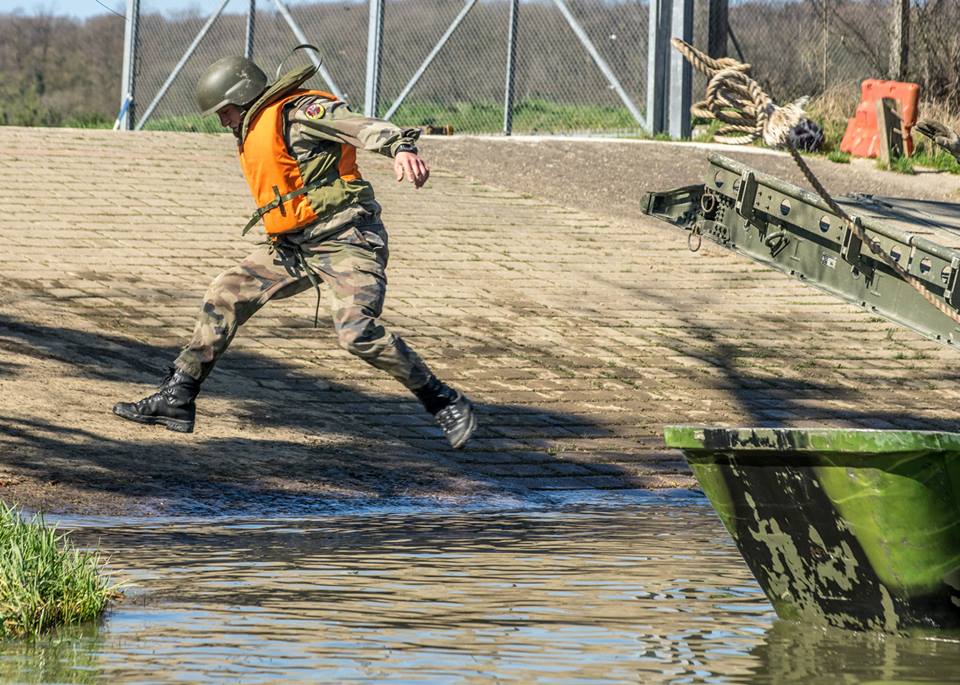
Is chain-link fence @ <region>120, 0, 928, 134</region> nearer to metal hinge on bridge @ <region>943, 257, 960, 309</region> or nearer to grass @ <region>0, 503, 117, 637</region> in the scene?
metal hinge on bridge @ <region>943, 257, 960, 309</region>

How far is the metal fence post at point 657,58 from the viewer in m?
20.2

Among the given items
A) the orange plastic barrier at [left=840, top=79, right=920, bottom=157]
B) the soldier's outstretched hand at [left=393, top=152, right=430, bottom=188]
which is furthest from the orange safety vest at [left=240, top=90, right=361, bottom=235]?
the orange plastic barrier at [left=840, top=79, right=920, bottom=157]

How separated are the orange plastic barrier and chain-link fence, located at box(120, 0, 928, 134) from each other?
1.74 metres

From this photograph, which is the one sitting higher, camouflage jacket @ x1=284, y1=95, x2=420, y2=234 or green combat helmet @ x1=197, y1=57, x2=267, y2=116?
green combat helmet @ x1=197, y1=57, x2=267, y2=116

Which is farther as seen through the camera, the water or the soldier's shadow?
the soldier's shadow

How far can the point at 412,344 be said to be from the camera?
11.9m

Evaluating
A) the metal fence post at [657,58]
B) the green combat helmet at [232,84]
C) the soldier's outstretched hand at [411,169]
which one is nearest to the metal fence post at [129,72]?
the metal fence post at [657,58]

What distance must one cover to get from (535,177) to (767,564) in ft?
41.5

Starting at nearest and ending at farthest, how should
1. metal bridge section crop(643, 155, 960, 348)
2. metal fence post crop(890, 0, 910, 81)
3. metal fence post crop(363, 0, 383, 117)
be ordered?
metal bridge section crop(643, 155, 960, 348) → metal fence post crop(363, 0, 383, 117) → metal fence post crop(890, 0, 910, 81)

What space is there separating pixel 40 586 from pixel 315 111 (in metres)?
2.96

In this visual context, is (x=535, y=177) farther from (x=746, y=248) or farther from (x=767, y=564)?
(x=767, y=564)

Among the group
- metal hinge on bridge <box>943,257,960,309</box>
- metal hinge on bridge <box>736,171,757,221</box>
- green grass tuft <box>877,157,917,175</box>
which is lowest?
green grass tuft <box>877,157,917,175</box>

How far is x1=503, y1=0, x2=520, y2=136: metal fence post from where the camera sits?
68.0 ft

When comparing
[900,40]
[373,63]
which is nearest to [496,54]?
[373,63]
